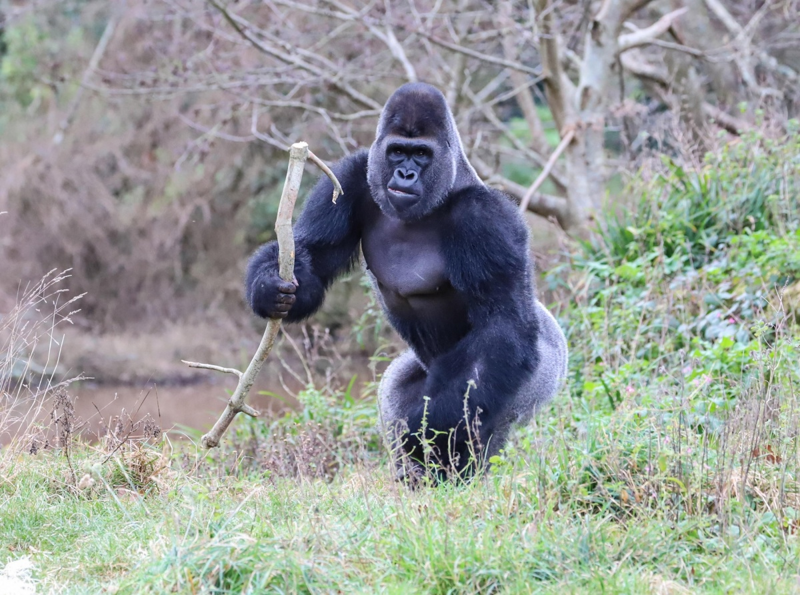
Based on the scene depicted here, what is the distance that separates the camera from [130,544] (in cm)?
310

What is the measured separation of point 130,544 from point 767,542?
212 centimetres

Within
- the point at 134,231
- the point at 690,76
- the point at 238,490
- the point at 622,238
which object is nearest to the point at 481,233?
the point at 238,490

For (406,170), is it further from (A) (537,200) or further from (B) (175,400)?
(B) (175,400)

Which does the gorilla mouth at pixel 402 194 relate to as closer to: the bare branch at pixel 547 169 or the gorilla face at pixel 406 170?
the gorilla face at pixel 406 170

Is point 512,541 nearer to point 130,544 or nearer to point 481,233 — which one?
point 130,544

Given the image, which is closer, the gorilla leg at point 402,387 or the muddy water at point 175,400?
the gorilla leg at point 402,387

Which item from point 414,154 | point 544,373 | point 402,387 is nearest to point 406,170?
point 414,154

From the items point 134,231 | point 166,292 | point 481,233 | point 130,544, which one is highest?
point 481,233

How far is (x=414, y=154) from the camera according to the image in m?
4.32

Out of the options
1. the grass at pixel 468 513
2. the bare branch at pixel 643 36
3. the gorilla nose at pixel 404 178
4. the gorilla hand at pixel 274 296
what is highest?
the bare branch at pixel 643 36

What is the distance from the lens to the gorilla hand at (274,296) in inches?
159

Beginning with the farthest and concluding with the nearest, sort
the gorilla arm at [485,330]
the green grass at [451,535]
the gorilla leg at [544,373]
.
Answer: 1. the gorilla leg at [544,373]
2. the gorilla arm at [485,330]
3. the green grass at [451,535]

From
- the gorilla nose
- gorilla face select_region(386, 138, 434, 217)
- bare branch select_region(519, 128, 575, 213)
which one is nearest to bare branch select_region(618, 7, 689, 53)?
bare branch select_region(519, 128, 575, 213)

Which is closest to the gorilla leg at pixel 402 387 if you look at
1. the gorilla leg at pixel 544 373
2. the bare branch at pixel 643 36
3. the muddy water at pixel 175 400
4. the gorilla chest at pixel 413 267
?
the gorilla chest at pixel 413 267
